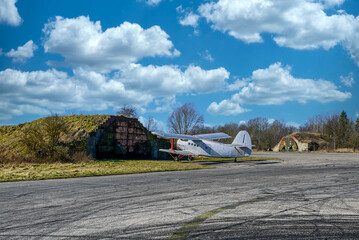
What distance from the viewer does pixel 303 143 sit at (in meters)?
68.0

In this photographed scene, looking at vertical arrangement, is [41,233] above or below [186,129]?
below

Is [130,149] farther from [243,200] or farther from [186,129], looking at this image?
[186,129]

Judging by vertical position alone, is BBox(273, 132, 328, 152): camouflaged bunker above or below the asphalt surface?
above

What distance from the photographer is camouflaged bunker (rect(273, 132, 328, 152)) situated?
67625 millimetres

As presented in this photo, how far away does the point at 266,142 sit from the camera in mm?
79062

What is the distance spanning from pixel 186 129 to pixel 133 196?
66789 mm

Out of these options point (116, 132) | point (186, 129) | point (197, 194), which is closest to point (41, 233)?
point (197, 194)

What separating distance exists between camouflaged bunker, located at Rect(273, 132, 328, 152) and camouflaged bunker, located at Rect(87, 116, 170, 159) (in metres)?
46.3

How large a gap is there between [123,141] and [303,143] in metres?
52.0

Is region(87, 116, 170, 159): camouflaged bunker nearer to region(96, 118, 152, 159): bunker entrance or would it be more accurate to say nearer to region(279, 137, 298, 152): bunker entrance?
region(96, 118, 152, 159): bunker entrance

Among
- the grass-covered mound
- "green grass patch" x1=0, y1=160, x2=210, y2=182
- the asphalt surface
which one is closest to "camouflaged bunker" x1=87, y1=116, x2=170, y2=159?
the grass-covered mound

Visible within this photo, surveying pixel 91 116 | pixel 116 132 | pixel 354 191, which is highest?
pixel 91 116

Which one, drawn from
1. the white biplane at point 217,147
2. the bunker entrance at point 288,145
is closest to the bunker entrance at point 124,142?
the white biplane at point 217,147

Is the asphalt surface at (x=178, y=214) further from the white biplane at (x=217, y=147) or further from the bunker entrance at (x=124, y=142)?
the bunker entrance at (x=124, y=142)
